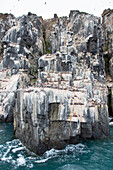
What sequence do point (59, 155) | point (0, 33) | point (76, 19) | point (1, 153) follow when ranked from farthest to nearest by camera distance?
point (0, 33)
point (76, 19)
point (1, 153)
point (59, 155)

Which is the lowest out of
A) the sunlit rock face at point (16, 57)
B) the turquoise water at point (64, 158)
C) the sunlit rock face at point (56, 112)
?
the turquoise water at point (64, 158)

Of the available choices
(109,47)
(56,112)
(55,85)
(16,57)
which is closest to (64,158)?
(56,112)

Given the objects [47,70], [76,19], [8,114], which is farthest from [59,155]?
[76,19]

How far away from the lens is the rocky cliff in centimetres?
2592

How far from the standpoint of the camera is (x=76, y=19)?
71.2 m

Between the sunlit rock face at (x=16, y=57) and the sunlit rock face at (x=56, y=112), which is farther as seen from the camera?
the sunlit rock face at (x=16, y=57)

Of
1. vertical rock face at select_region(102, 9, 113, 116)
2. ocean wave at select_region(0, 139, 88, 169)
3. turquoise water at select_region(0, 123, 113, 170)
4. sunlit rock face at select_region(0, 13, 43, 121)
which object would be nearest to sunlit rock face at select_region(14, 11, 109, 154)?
ocean wave at select_region(0, 139, 88, 169)

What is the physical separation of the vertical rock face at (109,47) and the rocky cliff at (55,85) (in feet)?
20.3

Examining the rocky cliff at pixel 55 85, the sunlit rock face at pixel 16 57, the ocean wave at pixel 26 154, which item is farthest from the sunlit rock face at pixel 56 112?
the sunlit rock face at pixel 16 57

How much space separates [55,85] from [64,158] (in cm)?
1603

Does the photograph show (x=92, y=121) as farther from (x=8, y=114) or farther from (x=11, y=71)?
(x=11, y=71)

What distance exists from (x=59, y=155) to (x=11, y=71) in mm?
45350

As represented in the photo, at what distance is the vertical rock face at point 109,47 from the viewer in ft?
212

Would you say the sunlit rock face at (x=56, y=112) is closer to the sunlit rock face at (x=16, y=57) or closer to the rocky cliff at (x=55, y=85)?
the rocky cliff at (x=55, y=85)
